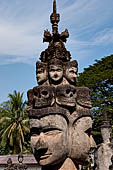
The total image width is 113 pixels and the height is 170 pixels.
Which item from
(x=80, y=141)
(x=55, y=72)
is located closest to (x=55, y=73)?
(x=55, y=72)

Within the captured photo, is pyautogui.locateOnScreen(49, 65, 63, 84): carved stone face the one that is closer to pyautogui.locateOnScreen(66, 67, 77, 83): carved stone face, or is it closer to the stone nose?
pyautogui.locateOnScreen(66, 67, 77, 83): carved stone face

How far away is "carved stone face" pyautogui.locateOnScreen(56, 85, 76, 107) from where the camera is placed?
573cm

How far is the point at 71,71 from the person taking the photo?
6133mm

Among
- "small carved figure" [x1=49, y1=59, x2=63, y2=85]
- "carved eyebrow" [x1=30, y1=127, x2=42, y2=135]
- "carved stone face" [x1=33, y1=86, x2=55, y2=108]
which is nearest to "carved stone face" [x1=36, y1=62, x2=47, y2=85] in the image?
"small carved figure" [x1=49, y1=59, x2=63, y2=85]

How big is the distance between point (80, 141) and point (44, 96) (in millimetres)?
1120

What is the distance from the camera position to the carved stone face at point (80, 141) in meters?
5.59

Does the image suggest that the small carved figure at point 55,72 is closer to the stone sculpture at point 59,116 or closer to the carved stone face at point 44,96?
the stone sculpture at point 59,116

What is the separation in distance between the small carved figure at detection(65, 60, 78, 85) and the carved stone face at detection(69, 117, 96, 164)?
2.84 feet

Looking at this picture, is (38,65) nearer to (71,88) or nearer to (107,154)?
(71,88)

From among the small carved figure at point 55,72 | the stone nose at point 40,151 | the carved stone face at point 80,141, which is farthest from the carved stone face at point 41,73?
the stone nose at point 40,151

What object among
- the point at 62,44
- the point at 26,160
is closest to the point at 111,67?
the point at 26,160

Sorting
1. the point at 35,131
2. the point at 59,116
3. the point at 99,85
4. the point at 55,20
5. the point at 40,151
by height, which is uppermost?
the point at 99,85

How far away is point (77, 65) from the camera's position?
20.5ft

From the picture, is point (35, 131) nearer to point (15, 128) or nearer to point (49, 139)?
point (49, 139)
